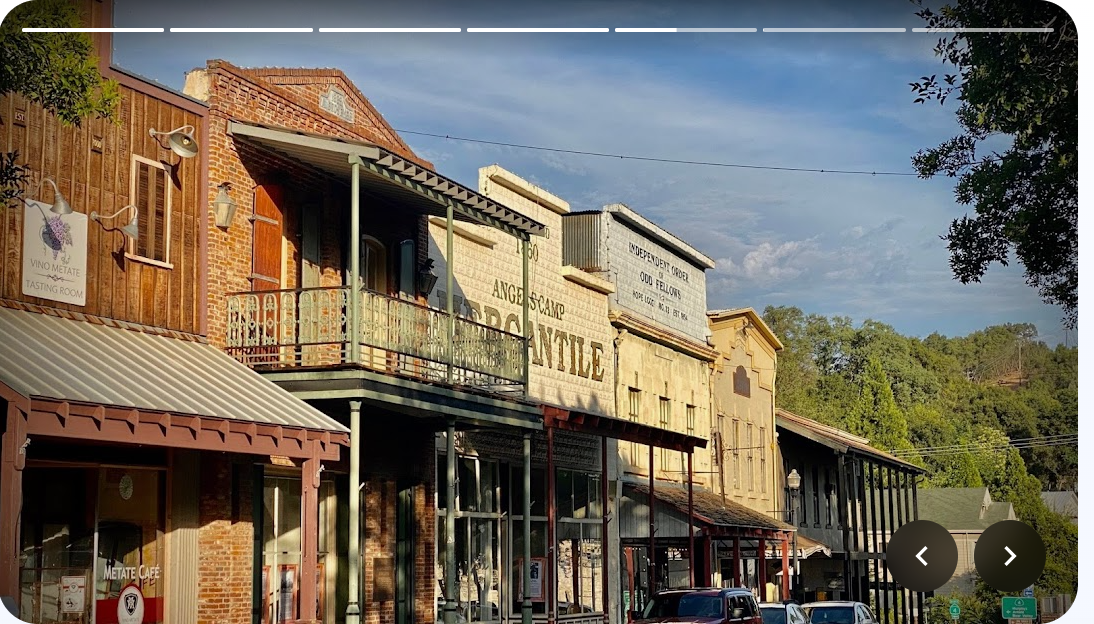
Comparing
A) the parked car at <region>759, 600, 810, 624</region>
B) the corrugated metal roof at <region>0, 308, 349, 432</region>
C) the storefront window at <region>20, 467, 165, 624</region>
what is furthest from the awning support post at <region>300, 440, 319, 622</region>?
the parked car at <region>759, 600, 810, 624</region>

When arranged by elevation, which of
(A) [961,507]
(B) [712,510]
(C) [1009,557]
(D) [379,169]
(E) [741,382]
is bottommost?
(C) [1009,557]

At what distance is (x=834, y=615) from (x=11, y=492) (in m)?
16.8

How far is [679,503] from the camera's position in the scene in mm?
33531

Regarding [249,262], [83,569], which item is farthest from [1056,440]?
[83,569]

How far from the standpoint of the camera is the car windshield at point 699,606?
22.2 metres

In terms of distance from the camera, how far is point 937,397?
80938 millimetres

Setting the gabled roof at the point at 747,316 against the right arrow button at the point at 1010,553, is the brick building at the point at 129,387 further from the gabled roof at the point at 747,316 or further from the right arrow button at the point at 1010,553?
the gabled roof at the point at 747,316

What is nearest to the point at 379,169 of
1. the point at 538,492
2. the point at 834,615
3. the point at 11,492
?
the point at 11,492

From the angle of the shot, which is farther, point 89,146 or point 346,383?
point 346,383

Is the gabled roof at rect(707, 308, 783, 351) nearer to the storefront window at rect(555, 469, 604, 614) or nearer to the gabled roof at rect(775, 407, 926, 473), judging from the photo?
the gabled roof at rect(775, 407, 926, 473)

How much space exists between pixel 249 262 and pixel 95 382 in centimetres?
523

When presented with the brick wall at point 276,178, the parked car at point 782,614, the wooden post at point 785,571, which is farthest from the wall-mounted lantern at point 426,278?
the wooden post at point 785,571

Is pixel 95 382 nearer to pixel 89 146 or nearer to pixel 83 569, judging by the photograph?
pixel 83 569

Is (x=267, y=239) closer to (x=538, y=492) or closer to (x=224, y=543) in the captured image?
(x=224, y=543)
